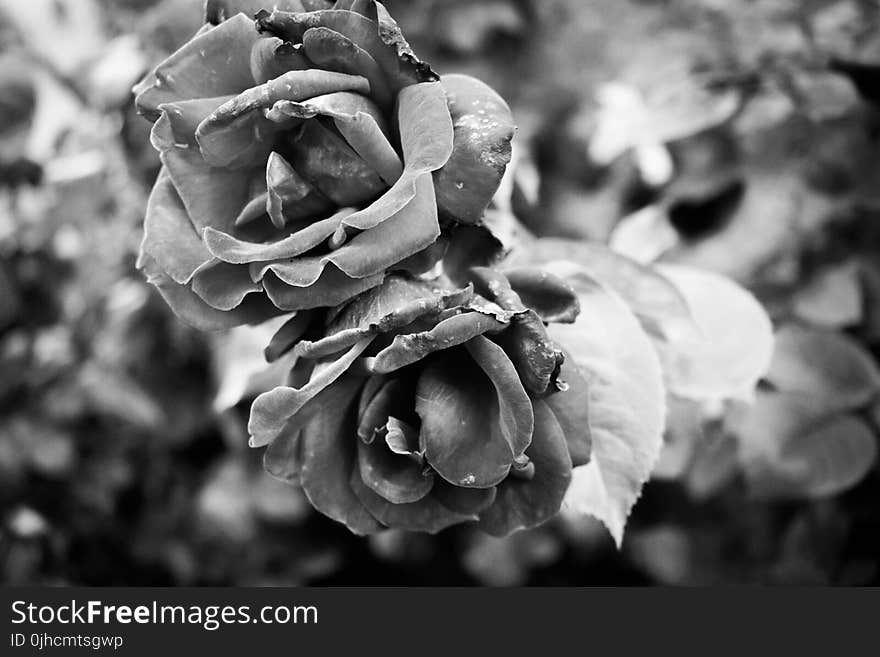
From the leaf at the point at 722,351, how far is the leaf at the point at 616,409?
90 mm

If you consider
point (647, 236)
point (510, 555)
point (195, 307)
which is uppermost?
point (195, 307)

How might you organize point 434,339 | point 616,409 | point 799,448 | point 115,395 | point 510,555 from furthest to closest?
point 510,555 < point 115,395 < point 799,448 < point 616,409 < point 434,339

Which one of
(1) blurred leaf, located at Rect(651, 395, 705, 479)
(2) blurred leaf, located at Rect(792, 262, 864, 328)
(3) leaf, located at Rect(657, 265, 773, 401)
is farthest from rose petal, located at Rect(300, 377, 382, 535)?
(2) blurred leaf, located at Rect(792, 262, 864, 328)

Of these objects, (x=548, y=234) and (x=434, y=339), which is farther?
(x=548, y=234)

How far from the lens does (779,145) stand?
Answer: 2.72ft

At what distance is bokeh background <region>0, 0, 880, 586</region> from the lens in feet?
2.46

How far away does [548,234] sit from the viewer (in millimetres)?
1095

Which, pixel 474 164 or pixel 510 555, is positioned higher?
pixel 474 164

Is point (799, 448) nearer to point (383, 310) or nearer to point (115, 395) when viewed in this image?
point (383, 310)

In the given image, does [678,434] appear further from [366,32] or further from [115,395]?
[115,395]

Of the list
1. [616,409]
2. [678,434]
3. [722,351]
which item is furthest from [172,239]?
[678,434]

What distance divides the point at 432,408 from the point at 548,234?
0.76 metres

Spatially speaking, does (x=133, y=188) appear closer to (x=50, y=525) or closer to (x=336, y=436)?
(x=50, y=525)

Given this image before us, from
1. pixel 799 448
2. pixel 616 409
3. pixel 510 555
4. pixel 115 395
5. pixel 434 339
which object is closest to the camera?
pixel 434 339
